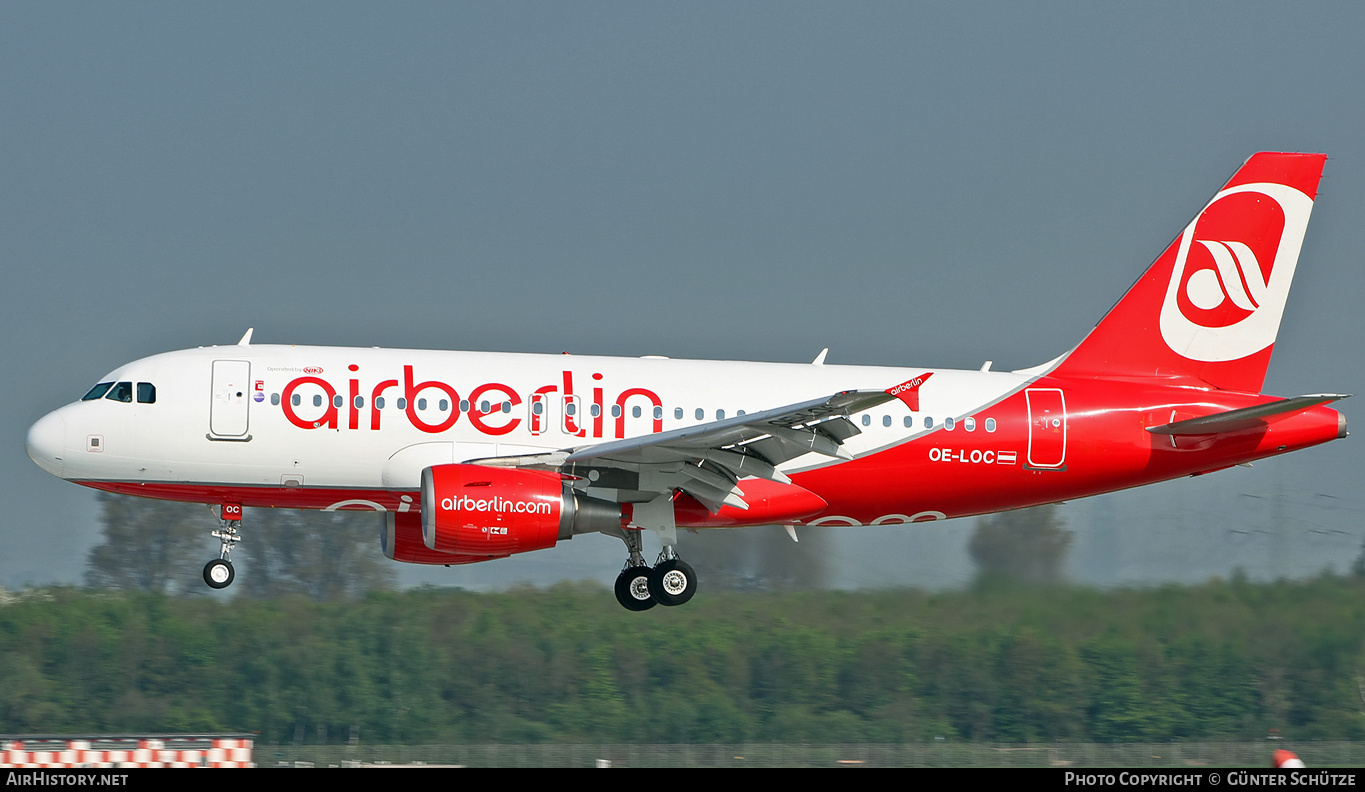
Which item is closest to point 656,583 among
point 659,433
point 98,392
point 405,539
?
point 659,433

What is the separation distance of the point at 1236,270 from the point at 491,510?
13512 mm

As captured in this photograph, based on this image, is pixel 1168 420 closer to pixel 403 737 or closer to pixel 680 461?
pixel 680 461

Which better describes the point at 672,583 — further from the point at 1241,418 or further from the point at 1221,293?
the point at 1221,293

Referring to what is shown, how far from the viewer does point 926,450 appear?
76.0ft

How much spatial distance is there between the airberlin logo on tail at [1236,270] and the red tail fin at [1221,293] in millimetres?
17

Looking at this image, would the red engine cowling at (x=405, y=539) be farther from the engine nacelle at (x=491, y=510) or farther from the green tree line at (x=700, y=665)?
the green tree line at (x=700, y=665)

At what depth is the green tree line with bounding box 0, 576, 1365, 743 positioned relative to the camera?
3045 cm

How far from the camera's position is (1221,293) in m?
25.2

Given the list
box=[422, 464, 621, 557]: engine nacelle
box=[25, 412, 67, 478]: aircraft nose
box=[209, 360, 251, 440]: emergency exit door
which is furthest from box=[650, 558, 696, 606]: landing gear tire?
box=[25, 412, 67, 478]: aircraft nose

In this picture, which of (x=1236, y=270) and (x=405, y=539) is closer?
(x=405, y=539)

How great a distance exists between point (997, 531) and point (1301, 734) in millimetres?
8826

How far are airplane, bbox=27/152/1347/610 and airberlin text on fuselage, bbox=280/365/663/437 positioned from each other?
3 centimetres
